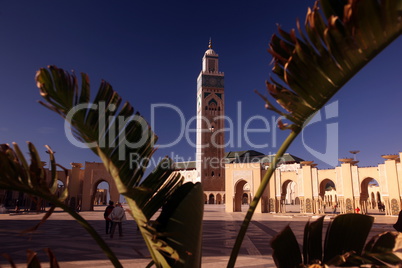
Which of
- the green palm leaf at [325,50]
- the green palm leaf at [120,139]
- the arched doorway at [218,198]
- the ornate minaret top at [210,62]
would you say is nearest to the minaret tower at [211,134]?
the arched doorway at [218,198]

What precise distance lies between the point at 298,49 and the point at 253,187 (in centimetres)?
2092

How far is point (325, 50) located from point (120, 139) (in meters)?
1.05

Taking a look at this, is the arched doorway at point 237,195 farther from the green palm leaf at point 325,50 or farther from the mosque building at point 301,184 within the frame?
the green palm leaf at point 325,50

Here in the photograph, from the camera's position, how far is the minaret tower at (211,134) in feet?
151

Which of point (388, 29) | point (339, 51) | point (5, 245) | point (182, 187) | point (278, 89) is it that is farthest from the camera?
point (5, 245)

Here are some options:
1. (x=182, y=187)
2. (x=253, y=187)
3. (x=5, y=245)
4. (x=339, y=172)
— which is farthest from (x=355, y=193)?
(x=182, y=187)

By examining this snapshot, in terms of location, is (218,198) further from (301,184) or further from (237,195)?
(301,184)

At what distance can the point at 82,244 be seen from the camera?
22.4ft

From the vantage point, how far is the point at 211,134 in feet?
155

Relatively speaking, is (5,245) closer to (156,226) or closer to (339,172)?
(156,226)

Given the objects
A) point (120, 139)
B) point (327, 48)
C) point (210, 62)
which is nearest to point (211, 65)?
point (210, 62)

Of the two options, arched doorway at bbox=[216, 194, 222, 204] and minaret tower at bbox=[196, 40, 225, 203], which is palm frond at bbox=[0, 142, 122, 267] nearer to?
minaret tower at bbox=[196, 40, 225, 203]

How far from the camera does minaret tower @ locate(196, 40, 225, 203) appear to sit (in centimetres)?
4588

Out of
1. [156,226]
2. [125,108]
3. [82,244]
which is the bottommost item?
[82,244]
